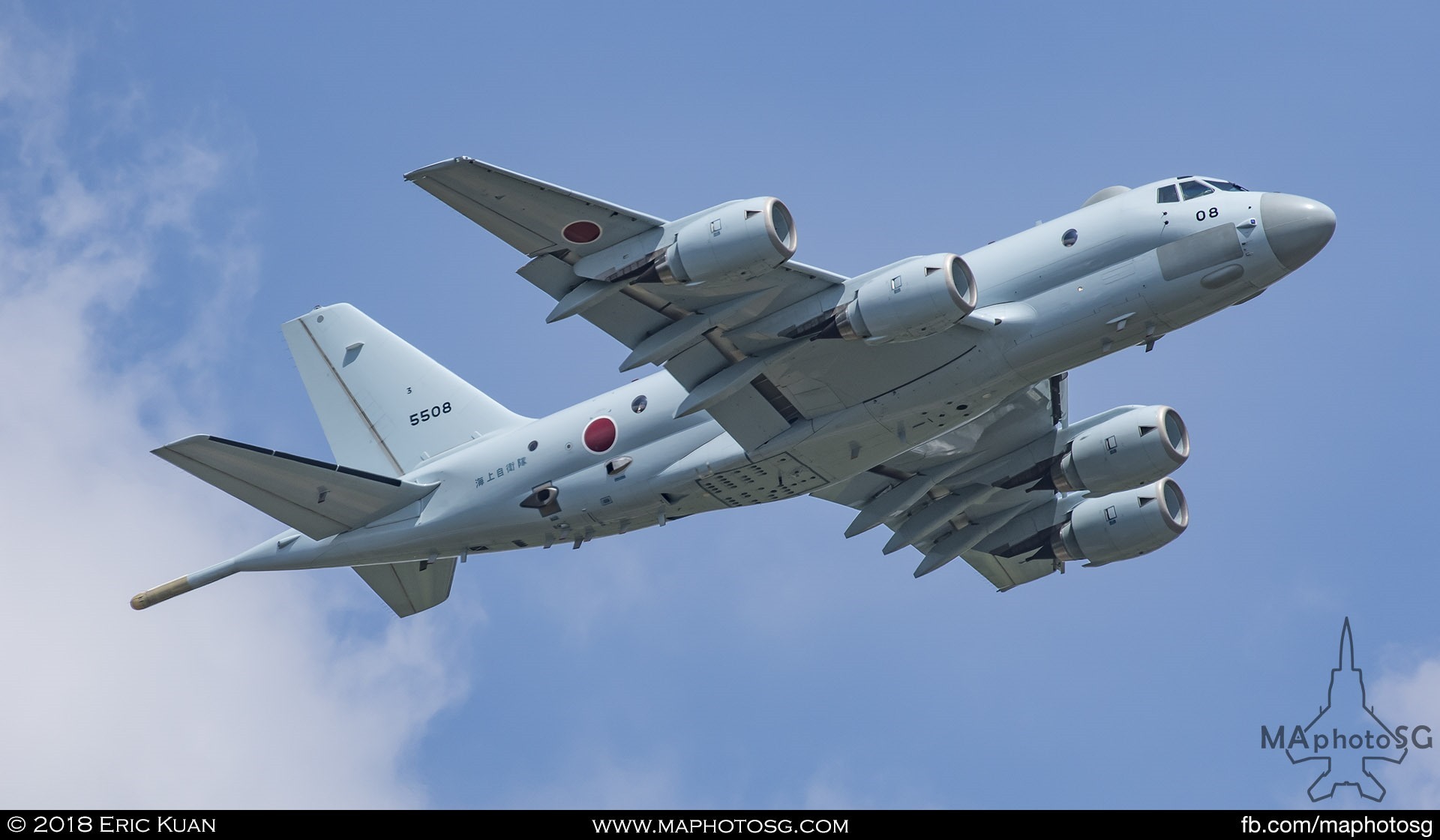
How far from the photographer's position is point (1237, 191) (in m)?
31.7

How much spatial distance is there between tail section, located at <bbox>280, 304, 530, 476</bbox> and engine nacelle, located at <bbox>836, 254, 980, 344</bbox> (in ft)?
36.0

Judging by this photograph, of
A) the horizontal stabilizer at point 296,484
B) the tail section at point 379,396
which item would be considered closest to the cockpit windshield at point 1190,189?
the tail section at point 379,396

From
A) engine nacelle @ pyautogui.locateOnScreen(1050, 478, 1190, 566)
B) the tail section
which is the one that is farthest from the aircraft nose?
the tail section

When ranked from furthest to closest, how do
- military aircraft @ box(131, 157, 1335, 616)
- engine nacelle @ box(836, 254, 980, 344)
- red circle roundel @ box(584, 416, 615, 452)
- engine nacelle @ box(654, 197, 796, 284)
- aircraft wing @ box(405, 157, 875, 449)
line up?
red circle roundel @ box(584, 416, 615, 452) < military aircraft @ box(131, 157, 1335, 616) < engine nacelle @ box(836, 254, 980, 344) < aircraft wing @ box(405, 157, 875, 449) < engine nacelle @ box(654, 197, 796, 284)

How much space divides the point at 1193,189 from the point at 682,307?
1046 centimetres

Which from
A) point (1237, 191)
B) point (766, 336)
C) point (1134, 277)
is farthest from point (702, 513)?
point (1237, 191)

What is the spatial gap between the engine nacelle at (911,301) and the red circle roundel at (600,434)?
22.6 ft

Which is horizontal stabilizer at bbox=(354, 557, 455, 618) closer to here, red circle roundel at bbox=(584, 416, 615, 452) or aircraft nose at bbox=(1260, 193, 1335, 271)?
red circle roundel at bbox=(584, 416, 615, 452)

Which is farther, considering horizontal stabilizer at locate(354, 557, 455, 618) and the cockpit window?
horizontal stabilizer at locate(354, 557, 455, 618)

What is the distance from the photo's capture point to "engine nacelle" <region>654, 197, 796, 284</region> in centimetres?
2902

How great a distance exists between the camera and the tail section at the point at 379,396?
39.5 m

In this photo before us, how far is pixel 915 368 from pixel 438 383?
13688mm
